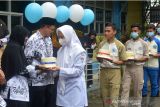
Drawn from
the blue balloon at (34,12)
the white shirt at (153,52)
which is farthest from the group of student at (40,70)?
the white shirt at (153,52)

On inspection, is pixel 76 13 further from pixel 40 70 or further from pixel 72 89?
pixel 72 89

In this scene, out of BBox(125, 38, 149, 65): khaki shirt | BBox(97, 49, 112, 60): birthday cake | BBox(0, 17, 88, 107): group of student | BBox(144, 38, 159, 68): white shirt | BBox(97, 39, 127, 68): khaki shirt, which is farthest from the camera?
BBox(144, 38, 159, 68): white shirt

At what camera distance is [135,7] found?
22.1 m

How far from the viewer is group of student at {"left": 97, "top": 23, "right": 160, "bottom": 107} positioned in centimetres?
734

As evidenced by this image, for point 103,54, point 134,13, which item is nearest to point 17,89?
point 103,54

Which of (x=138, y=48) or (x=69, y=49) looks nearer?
(x=69, y=49)

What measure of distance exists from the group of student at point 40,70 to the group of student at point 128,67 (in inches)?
61.6

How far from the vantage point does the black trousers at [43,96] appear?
598 centimetres

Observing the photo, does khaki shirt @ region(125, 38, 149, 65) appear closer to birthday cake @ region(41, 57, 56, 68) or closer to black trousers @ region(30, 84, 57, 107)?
black trousers @ region(30, 84, 57, 107)

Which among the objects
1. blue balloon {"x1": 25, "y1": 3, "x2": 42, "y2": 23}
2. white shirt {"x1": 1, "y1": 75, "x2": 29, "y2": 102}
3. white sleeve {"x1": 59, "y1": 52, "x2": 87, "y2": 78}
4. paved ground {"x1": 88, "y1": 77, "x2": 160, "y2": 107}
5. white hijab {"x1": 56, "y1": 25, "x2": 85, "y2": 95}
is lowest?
paved ground {"x1": 88, "y1": 77, "x2": 160, "y2": 107}

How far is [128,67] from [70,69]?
3.20 m

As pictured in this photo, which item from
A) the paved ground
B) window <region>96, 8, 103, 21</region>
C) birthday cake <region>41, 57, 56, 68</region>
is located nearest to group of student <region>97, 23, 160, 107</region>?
the paved ground

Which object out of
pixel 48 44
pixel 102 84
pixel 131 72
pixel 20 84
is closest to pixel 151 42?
pixel 131 72

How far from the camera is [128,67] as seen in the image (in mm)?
8359
